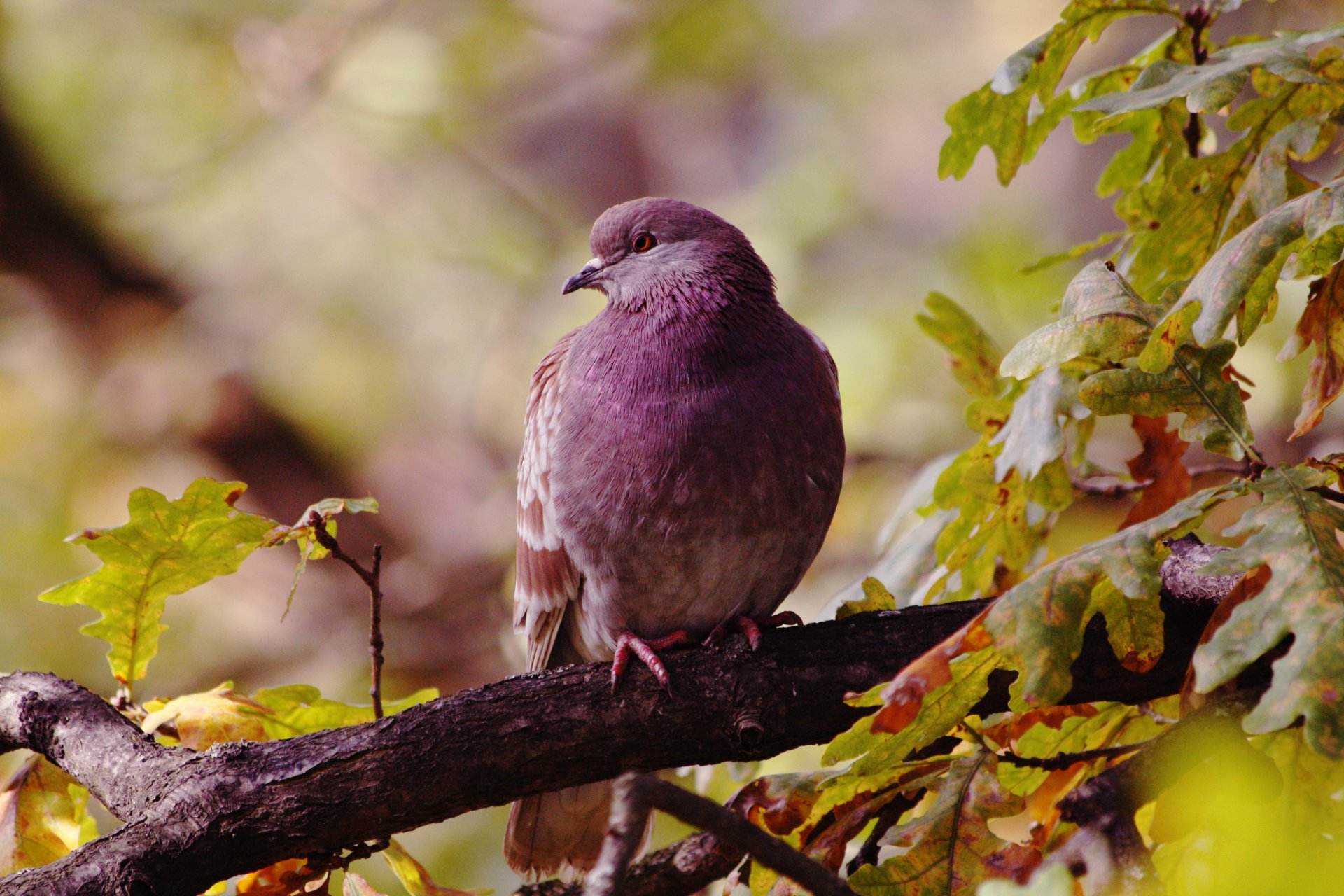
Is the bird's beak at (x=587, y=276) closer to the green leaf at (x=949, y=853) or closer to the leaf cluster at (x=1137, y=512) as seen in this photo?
the leaf cluster at (x=1137, y=512)

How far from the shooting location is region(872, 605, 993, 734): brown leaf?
1.25 m

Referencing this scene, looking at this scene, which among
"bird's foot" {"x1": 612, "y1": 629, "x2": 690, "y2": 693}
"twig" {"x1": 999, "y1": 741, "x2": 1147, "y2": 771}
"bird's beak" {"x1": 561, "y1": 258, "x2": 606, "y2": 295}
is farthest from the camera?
"bird's beak" {"x1": 561, "y1": 258, "x2": 606, "y2": 295}

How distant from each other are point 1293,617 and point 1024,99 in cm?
111

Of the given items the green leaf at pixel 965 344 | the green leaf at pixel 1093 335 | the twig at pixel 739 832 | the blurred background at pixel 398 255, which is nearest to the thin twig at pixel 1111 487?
the green leaf at pixel 965 344

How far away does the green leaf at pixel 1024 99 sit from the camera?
1812mm

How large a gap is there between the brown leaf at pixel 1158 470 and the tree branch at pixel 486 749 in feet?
0.48

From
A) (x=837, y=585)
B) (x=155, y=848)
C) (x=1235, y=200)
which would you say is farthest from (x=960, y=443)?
(x=155, y=848)

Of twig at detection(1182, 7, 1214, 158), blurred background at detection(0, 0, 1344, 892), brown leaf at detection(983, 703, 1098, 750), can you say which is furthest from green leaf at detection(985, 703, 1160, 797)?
blurred background at detection(0, 0, 1344, 892)

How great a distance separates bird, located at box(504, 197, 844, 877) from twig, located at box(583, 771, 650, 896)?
88 cm

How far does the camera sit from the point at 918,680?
1.25 meters

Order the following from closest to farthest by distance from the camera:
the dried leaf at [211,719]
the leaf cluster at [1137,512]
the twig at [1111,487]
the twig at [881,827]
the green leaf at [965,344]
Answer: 1. the leaf cluster at [1137,512]
2. the twig at [881,827]
3. the dried leaf at [211,719]
4. the twig at [1111,487]
5. the green leaf at [965,344]

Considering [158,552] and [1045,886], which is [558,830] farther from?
[1045,886]

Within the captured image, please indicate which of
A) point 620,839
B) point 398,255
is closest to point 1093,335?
point 620,839

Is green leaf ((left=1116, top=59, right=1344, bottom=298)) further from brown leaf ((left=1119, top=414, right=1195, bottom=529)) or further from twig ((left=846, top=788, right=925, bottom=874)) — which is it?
twig ((left=846, top=788, right=925, bottom=874))
